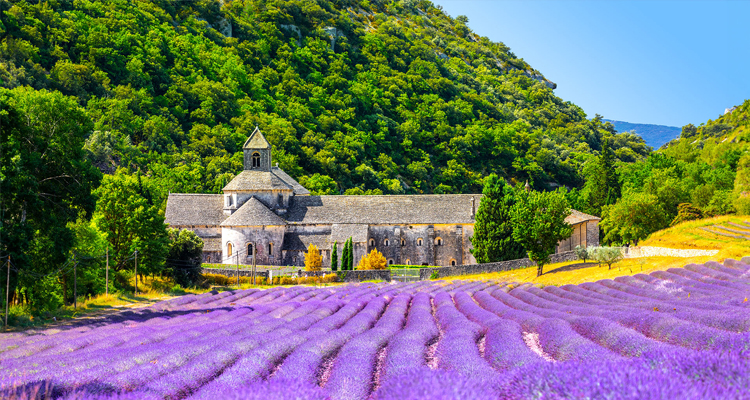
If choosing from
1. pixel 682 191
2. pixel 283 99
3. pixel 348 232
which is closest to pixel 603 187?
pixel 682 191

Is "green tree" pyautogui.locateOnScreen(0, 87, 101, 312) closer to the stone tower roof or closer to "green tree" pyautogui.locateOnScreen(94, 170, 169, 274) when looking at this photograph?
"green tree" pyautogui.locateOnScreen(94, 170, 169, 274)

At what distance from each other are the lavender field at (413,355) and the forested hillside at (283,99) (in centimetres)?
6601

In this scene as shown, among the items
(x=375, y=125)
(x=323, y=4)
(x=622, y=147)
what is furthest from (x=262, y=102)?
(x=622, y=147)

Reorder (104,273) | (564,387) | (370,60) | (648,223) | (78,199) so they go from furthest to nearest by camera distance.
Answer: (370,60), (648,223), (104,273), (78,199), (564,387)

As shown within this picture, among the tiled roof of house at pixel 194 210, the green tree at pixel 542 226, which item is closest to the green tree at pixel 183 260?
the tiled roof of house at pixel 194 210

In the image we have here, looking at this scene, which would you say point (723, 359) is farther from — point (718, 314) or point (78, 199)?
point (78, 199)

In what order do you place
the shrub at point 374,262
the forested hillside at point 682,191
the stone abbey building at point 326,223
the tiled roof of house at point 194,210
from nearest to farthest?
the shrub at point 374,262 → the forested hillside at point 682,191 → the stone abbey building at point 326,223 → the tiled roof of house at point 194,210

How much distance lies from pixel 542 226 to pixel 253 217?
30.0m

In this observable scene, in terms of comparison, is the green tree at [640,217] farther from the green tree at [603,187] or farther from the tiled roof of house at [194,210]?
the tiled roof of house at [194,210]

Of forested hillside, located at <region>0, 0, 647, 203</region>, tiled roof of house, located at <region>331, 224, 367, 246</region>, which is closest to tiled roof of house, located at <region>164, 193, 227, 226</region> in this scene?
tiled roof of house, located at <region>331, 224, 367, 246</region>

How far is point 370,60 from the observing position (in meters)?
156

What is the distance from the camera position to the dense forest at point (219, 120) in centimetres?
2644

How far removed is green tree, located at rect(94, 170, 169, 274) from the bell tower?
2624 centimetres

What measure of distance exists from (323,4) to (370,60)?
1061 inches
